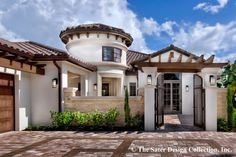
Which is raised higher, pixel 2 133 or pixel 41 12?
pixel 41 12

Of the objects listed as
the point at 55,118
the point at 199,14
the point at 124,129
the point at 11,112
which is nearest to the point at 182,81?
the point at 199,14

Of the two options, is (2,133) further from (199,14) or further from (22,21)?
(199,14)

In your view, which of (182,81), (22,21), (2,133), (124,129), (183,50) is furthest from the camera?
(182,81)

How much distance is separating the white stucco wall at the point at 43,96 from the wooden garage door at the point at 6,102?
1349 mm

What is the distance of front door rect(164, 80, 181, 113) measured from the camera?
20.2m

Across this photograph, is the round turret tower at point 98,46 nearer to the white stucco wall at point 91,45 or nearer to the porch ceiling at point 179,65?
the white stucco wall at point 91,45

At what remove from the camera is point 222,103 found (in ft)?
42.1

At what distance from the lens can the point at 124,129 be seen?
40.3 feet

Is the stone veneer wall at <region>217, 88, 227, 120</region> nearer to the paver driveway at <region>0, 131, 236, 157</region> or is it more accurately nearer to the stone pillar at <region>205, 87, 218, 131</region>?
the stone pillar at <region>205, 87, 218, 131</region>

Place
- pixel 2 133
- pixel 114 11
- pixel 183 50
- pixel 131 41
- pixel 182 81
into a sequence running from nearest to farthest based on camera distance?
pixel 2 133, pixel 114 11, pixel 183 50, pixel 182 81, pixel 131 41

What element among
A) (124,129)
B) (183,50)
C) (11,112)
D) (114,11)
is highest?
(114,11)

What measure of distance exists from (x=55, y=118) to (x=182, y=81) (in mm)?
11030

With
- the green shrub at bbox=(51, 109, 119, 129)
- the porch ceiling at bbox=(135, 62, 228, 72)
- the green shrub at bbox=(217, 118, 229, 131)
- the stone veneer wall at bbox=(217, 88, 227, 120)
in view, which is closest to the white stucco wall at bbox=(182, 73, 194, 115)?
the stone veneer wall at bbox=(217, 88, 227, 120)

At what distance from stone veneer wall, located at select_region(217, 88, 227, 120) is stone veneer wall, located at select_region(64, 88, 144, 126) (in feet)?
12.4
